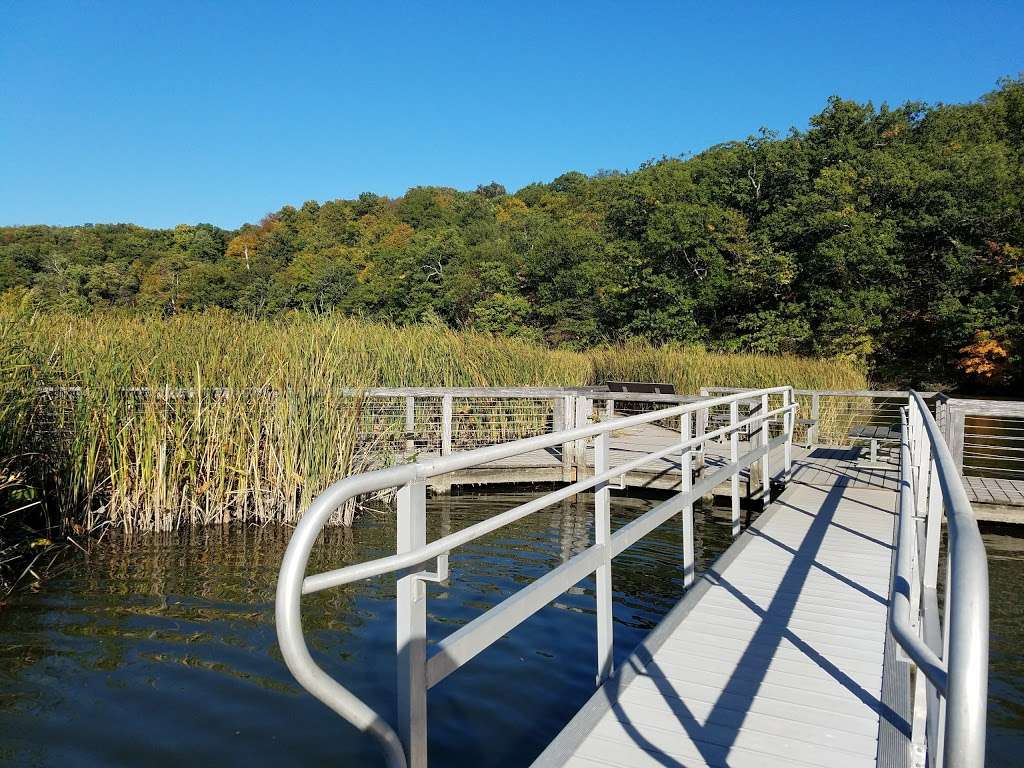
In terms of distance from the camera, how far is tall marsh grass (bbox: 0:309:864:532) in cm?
616

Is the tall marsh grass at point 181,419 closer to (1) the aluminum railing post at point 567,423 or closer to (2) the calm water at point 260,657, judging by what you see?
(2) the calm water at point 260,657

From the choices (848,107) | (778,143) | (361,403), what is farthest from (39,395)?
(848,107)

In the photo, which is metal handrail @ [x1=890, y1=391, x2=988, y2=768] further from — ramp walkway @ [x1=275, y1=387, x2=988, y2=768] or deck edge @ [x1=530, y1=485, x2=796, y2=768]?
deck edge @ [x1=530, y1=485, x2=796, y2=768]

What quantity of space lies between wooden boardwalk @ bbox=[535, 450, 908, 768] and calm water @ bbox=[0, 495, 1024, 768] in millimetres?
597

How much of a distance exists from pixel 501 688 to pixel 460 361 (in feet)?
23.8

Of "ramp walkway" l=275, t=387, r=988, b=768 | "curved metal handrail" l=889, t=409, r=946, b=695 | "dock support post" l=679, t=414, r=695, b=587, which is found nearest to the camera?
"curved metal handrail" l=889, t=409, r=946, b=695

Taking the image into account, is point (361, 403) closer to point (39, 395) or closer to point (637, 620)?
point (39, 395)

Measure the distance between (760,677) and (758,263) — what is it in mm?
27429

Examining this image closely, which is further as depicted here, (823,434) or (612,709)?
(823,434)

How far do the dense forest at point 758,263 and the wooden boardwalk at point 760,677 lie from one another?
759 inches

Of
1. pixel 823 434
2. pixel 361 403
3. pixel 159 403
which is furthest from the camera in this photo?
pixel 823 434

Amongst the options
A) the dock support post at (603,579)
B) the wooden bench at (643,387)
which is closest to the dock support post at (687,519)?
the dock support post at (603,579)

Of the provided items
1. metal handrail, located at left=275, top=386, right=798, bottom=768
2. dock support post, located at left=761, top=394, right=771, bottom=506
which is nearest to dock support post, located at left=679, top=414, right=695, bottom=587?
metal handrail, located at left=275, top=386, right=798, bottom=768

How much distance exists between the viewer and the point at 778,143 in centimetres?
3152
